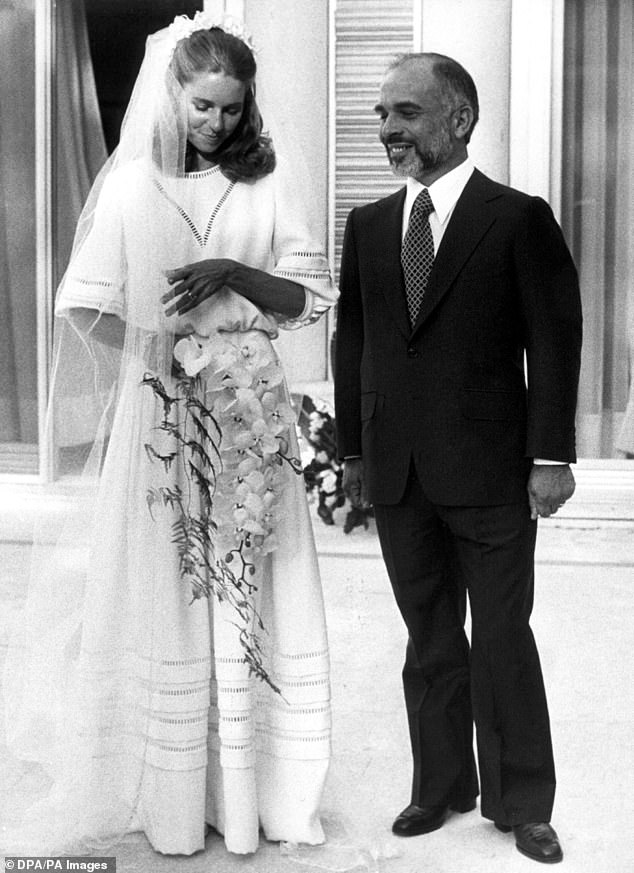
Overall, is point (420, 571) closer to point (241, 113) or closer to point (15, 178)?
point (241, 113)

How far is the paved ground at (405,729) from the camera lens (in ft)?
9.45

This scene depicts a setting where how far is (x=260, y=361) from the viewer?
2781mm

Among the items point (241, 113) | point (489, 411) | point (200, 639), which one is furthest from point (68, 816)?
point (241, 113)

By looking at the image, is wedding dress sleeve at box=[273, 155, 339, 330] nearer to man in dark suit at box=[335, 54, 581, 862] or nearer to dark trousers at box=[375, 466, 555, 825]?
man in dark suit at box=[335, 54, 581, 862]

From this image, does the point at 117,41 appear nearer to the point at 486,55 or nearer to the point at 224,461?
the point at 486,55

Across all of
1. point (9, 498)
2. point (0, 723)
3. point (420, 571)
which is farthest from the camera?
point (9, 498)

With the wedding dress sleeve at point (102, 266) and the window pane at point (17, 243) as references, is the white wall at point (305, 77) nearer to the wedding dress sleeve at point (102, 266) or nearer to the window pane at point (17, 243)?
the window pane at point (17, 243)

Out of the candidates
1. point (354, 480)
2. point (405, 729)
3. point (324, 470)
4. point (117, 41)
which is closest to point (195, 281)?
point (354, 480)

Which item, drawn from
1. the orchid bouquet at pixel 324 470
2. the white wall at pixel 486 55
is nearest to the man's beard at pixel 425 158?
the orchid bouquet at pixel 324 470

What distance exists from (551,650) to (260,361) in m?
2.20

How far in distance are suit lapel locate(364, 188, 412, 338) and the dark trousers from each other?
371mm

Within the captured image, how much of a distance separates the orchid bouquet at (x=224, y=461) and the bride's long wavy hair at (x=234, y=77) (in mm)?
364

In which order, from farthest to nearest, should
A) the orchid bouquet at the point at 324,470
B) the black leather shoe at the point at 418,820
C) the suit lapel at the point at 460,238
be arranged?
the orchid bouquet at the point at 324,470 → the black leather shoe at the point at 418,820 → the suit lapel at the point at 460,238

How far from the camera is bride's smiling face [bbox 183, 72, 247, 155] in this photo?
268 cm
